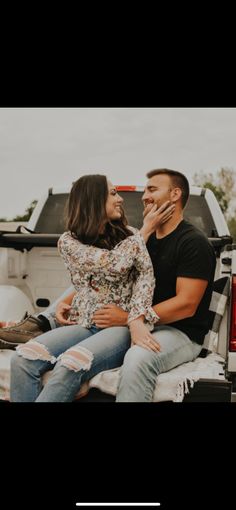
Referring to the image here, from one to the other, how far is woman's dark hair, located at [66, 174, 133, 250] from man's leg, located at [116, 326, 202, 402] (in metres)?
0.49

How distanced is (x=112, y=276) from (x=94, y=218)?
0.90 ft

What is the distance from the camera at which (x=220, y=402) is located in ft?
8.78

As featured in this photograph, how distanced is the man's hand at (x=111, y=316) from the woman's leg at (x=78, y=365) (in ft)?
0.29

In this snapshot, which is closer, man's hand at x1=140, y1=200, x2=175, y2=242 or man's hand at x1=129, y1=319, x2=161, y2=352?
man's hand at x1=129, y1=319, x2=161, y2=352

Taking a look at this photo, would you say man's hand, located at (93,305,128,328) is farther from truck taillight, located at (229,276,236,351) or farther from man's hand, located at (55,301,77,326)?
truck taillight, located at (229,276,236,351)

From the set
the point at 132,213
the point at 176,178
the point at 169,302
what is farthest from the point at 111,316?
the point at 132,213

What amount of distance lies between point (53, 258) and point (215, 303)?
1.01 meters

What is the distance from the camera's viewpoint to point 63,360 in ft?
8.60

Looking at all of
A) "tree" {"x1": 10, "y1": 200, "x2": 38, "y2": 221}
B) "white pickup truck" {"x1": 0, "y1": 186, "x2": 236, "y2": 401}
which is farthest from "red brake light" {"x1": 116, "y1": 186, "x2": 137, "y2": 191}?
"tree" {"x1": 10, "y1": 200, "x2": 38, "y2": 221}

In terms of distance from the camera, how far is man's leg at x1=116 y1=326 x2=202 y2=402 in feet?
8.46
